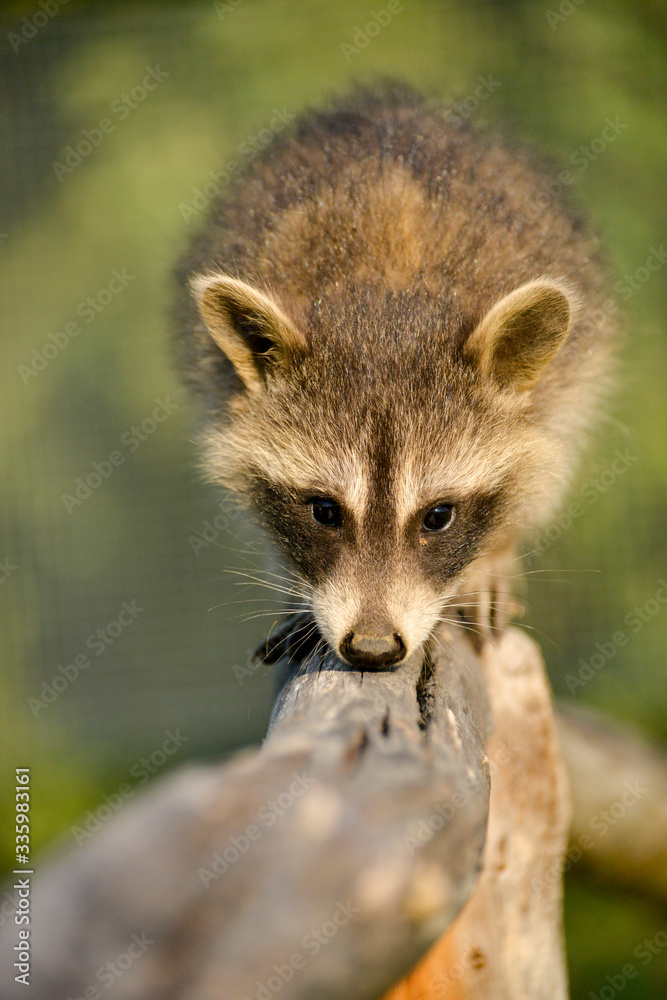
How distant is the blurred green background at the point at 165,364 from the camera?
6094 millimetres

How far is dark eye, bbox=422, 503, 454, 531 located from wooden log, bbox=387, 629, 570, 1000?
0.45 m

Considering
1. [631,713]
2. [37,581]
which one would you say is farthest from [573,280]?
[37,581]

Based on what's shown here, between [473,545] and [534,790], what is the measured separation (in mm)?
761

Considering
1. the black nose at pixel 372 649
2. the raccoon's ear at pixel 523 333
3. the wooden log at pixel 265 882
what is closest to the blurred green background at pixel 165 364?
the raccoon's ear at pixel 523 333

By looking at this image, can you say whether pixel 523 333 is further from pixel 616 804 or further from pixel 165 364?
pixel 165 364

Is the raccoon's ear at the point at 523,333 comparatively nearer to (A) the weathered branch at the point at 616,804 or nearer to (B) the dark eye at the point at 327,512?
(B) the dark eye at the point at 327,512

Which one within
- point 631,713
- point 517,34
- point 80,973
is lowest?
point 631,713

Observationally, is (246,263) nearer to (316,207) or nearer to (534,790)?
(316,207)

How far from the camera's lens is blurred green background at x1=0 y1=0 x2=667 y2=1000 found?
6094 mm

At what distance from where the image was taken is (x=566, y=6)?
6.05m

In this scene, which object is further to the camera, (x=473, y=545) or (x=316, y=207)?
(x=316, y=207)

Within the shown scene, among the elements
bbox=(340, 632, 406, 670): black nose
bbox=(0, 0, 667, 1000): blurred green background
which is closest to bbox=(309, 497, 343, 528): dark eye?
bbox=(340, 632, 406, 670): black nose

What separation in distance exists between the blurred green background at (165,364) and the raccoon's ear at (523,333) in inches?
112

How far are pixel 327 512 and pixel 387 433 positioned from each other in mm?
286
